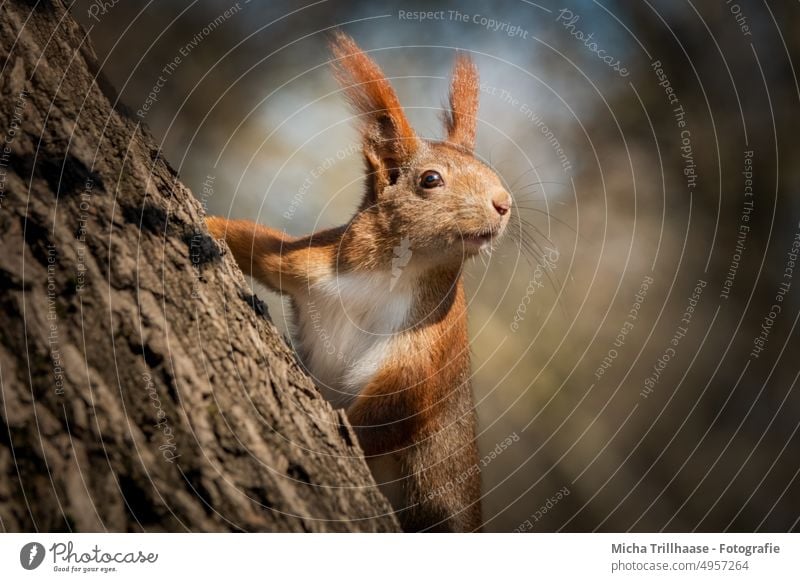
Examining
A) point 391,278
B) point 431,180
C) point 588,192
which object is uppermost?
point 588,192

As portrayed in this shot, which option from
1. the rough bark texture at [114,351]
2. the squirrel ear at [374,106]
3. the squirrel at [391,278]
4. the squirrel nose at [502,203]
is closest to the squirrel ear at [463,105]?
the squirrel at [391,278]

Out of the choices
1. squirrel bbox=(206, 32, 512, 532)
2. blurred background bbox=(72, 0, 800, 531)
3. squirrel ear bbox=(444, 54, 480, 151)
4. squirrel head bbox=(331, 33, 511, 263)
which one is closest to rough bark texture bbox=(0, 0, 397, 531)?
squirrel bbox=(206, 32, 512, 532)

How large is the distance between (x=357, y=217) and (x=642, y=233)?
1.80 metres

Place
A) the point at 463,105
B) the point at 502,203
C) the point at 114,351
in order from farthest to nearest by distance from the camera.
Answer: the point at 463,105 < the point at 502,203 < the point at 114,351

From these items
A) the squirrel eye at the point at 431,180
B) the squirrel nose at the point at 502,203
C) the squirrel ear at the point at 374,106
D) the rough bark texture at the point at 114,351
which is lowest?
the rough bark texture at the point at 114,351

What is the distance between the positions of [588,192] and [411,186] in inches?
54.7

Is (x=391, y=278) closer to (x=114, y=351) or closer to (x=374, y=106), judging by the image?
(x=374, y=106)

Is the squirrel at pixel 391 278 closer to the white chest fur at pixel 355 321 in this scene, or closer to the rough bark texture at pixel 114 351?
the white chest fur at pixel 355 321

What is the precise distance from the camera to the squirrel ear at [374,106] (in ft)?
8.16

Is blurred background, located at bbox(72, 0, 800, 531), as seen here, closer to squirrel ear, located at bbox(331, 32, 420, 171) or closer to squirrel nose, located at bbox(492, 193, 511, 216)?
squirrel ear, located at bbox(331, 32, 420, 171)

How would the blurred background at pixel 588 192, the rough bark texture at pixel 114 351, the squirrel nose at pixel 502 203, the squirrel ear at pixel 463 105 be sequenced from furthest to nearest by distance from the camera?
1. the blurred background at pixel 588 192
2. the squirrel ear at pixel 463 105
3. the squirrel nose at pixel 502 203
4. the rough bark texture at pixel 114 351

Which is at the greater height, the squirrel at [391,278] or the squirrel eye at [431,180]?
the squirrel eye at [431,180]

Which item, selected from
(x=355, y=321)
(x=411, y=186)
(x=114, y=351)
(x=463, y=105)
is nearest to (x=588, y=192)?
(x=463, y=105)

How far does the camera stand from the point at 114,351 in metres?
1.54
